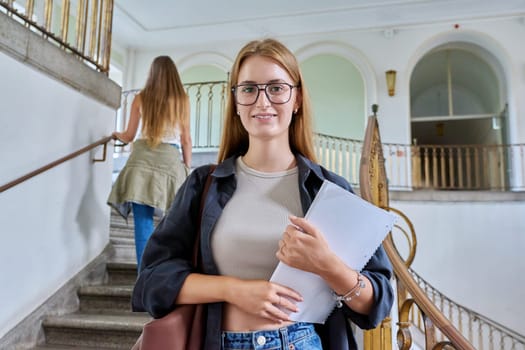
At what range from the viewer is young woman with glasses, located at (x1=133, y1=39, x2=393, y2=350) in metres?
0.82

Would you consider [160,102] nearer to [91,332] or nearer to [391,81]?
[91,332]

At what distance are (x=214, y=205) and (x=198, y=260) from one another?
0.12 metres

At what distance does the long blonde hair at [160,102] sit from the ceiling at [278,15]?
236 inches

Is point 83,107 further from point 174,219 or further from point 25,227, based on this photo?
point 174,219

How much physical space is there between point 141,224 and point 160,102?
78 cm

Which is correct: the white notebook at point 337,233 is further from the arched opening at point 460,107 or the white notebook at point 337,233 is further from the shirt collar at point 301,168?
the arched opening at point 460,107

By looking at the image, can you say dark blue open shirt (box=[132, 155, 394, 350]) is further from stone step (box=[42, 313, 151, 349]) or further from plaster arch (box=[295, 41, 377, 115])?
plaster arch (box=[295, 41, 377, 115])

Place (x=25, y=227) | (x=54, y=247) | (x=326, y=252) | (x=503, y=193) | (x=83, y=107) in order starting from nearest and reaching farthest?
(x=326, y=252) → (x=25, y=227) → (x=54, y=247) → (x=83, y=107) → (x=503, y=193)

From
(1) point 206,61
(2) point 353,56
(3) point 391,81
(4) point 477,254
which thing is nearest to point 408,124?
(3) point 391,81

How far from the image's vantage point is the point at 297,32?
9.14 metres

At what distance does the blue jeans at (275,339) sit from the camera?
2.76 feet

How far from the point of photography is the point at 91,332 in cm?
253

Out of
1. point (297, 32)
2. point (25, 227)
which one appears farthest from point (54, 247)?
point (297, 32)

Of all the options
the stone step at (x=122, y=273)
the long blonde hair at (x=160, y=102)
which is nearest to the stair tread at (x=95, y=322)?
the stone step at (x=122, y=273)
